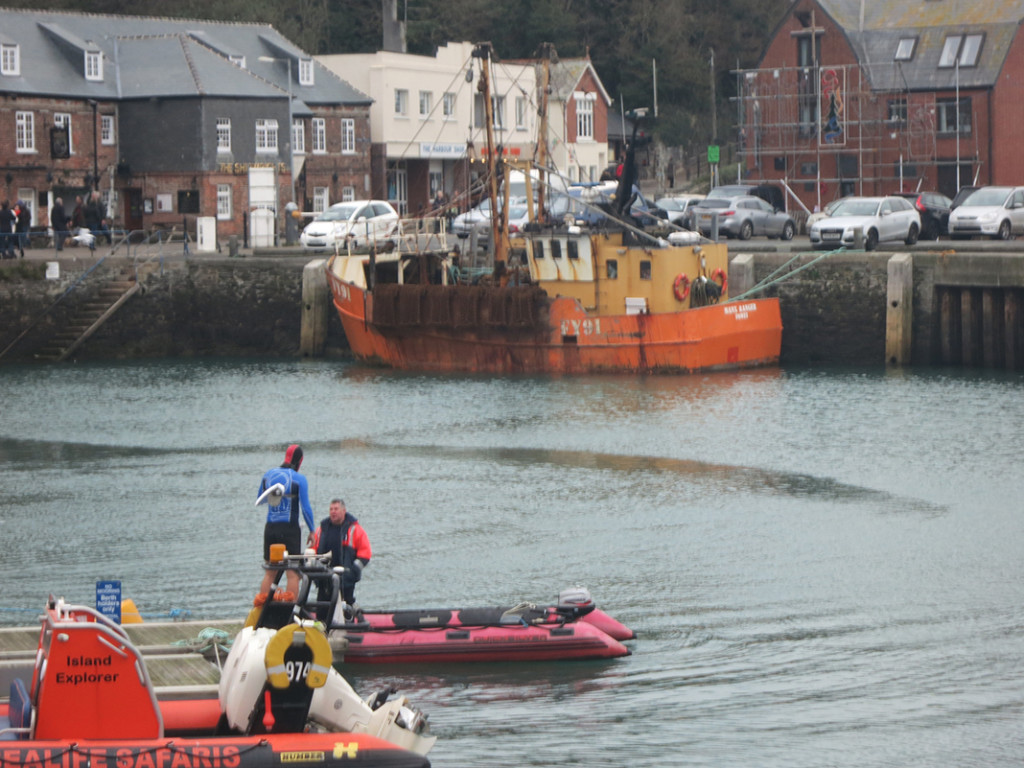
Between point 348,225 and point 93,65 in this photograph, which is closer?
point 348,225

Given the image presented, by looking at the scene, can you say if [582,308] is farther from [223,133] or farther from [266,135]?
[266,135]

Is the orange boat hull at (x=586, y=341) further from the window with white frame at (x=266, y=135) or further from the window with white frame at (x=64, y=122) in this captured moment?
the window with white frame at (x=64, y=122)

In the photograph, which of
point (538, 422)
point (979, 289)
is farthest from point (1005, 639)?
point (979, 289)

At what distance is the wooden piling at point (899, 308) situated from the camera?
33688mm

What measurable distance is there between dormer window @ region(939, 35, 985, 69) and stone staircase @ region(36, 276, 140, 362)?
2907cm

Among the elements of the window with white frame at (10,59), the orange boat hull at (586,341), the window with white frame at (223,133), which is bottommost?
the orange boat hull at (586,341)

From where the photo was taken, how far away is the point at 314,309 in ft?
125

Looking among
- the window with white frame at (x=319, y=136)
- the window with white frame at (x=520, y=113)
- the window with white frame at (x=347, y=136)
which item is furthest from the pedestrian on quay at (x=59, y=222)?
the window with white frame at (x=520, y=113)

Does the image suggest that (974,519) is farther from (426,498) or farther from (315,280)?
(315,280)

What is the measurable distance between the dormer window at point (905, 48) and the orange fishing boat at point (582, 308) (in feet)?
73.5

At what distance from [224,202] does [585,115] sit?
22427 millimetres

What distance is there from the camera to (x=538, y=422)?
90.6ft

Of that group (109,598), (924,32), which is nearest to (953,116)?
(924,32)

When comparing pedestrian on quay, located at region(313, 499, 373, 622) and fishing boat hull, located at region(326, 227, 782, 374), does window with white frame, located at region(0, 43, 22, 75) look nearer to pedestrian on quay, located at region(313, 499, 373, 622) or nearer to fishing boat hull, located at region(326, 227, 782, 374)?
fishing boat hull, located at region(326, 227, 782, 374)
